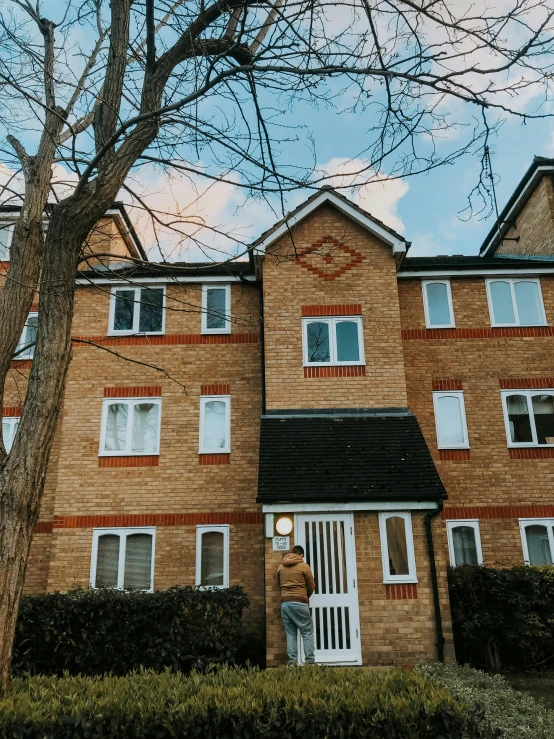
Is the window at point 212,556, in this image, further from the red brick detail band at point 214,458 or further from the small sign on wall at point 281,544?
the small sign on wall at point 281,544

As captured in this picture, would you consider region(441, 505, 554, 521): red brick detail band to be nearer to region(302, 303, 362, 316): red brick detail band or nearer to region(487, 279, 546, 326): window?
region(487, 279, 546, 326): window

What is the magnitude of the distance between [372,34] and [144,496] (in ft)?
36.5

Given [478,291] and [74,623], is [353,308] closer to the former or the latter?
[478,291]

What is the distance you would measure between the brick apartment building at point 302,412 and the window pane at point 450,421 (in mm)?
36

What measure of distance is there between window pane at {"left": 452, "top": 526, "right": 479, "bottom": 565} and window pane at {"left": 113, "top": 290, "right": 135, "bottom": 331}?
906 centimetres

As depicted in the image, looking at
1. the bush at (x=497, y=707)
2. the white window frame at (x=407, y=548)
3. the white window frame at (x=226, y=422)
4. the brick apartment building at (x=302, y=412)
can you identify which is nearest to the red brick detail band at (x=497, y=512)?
the brick apartment building at (x=302, y=412)

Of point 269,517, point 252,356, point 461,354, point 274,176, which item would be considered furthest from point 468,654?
point 274,176

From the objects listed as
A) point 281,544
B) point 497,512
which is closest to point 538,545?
point 497,512

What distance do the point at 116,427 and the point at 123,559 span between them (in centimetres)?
299

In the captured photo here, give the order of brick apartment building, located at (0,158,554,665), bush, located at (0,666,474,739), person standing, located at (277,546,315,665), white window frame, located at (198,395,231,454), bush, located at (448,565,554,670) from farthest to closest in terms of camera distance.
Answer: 1. white window frame, located at (198,395,231,454)
2. brick apartment building, located at (0,158,554,665)
3. bush, located at (448,565,554,670)
4. person standing, located at (277,546,315,665)
5. bush, located at (0,666,474,739)

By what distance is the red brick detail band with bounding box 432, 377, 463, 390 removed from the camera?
50.3ft

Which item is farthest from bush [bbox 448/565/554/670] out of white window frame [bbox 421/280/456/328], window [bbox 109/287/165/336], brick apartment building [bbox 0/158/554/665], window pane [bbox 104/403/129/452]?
window [bbox 109/287/165/336]

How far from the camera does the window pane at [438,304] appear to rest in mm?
15930

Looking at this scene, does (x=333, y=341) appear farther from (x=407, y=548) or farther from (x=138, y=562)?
(x=138, y=562)
